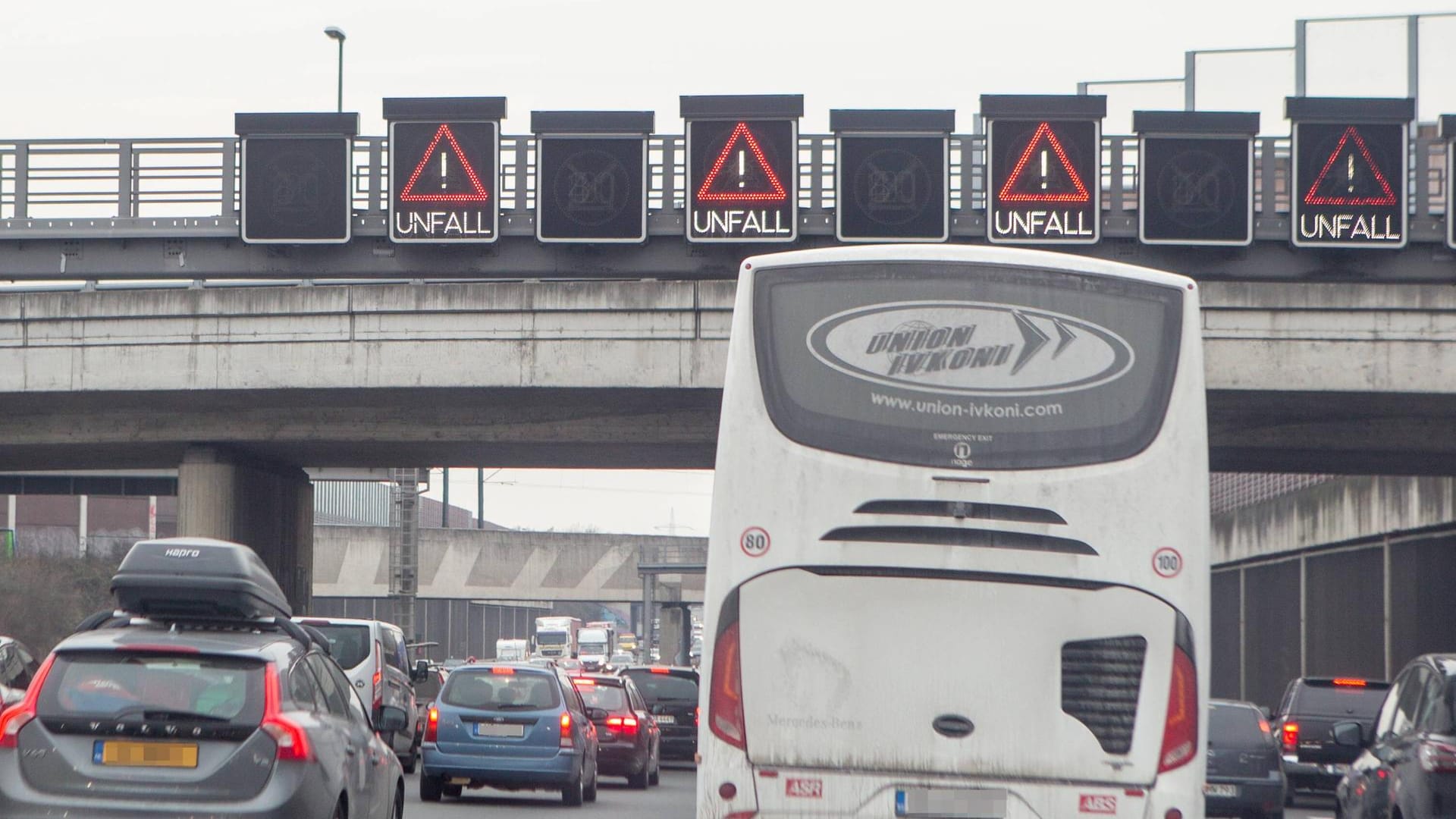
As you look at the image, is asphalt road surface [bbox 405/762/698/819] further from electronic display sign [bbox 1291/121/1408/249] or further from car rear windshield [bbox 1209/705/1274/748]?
electronic display sign [bbox 1291/121/1408/249]

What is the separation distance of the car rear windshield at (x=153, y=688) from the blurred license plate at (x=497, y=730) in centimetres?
1032

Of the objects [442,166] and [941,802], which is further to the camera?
[442,166]

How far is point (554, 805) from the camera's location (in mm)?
20594

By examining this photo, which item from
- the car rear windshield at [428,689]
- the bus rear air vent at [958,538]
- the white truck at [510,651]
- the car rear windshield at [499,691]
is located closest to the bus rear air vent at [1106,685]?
the bus rear air vent at [958,538]

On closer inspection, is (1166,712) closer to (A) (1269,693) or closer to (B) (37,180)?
(B) (37,180)

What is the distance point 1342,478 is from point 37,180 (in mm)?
23615

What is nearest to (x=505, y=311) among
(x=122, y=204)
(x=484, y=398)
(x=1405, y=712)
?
(x=484, y=398)

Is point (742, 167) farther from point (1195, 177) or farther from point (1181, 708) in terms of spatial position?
point (1181, 708)

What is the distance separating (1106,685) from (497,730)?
11.8m

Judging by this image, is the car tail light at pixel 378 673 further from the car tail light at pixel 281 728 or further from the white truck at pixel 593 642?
the white truck at pixel 593 642

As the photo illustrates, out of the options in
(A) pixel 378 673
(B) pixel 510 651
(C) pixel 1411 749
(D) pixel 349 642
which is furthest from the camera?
(B) pixel 510 651

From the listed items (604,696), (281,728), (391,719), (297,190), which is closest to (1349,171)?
(604,696)

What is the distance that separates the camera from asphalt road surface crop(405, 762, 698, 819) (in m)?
18.8

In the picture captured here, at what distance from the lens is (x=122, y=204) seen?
26641 millimetres
